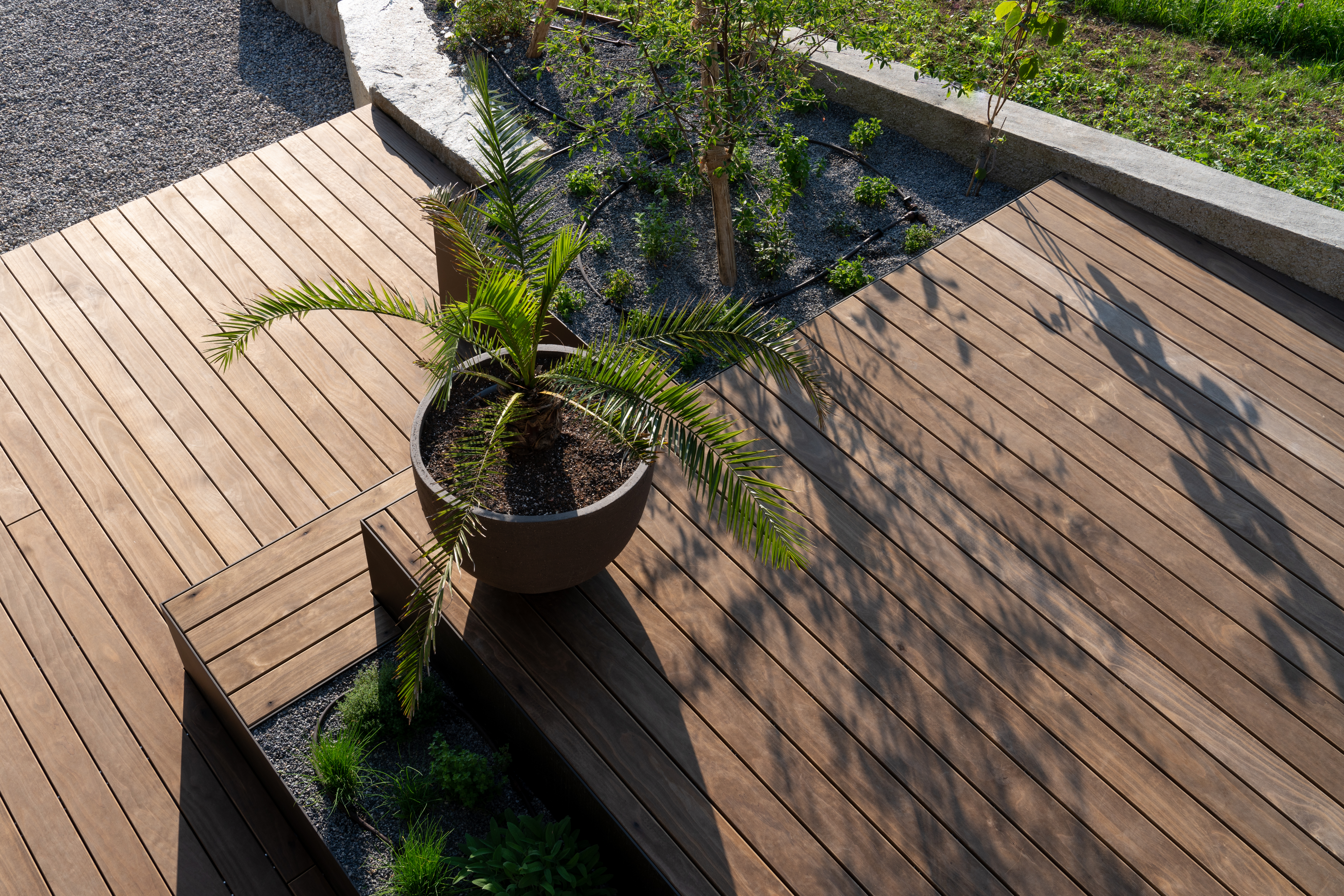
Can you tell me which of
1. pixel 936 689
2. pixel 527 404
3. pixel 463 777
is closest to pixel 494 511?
pixel 527 404

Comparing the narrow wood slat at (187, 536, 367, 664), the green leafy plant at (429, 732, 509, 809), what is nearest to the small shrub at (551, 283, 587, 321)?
the narrow wood slat at (187, 536, 367, 664)

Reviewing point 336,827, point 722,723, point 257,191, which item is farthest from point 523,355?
point 257,191

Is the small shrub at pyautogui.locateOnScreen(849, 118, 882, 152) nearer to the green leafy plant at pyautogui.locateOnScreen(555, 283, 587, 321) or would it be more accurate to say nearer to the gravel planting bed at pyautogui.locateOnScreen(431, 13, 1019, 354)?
the gravel planting bed at pyautogui.locateOnScreen(431, 13, 1019, 354)

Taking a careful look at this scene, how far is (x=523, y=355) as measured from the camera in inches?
85.4

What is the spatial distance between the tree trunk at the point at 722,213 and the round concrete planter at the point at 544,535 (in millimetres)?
1244

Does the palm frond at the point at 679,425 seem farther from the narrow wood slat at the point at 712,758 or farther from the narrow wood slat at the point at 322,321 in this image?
the narrow wood slat at the point at 322,321

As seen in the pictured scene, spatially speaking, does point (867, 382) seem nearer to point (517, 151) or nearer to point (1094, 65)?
point (517, 151)

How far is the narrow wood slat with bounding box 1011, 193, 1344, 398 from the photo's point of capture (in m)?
3.13

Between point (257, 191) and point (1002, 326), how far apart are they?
125 inches

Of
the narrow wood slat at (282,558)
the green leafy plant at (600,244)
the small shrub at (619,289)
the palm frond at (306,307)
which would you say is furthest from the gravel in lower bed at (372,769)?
the green leafy plant at (600,244)

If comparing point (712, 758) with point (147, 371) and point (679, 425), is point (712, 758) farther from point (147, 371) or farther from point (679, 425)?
point (147, 371)

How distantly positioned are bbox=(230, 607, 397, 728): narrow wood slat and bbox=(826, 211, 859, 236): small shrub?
2.22m

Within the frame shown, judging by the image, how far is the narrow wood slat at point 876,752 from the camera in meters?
2.08

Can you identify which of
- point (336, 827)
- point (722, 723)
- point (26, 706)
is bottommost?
point (26, 706)
